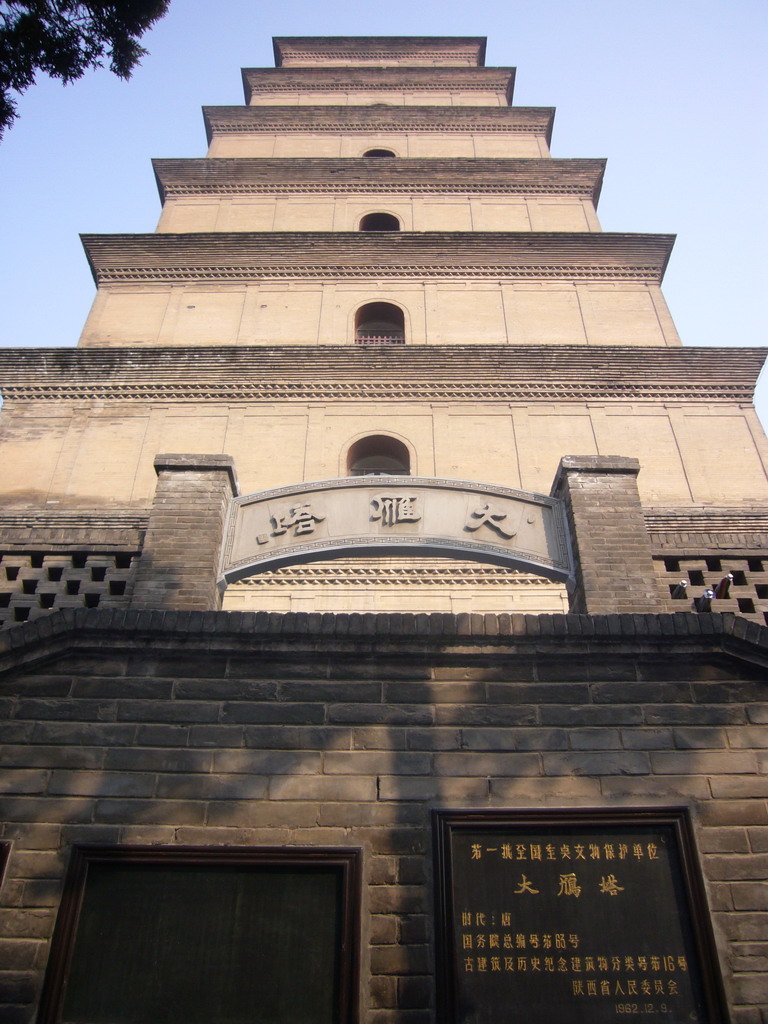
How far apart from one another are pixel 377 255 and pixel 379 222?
5.76 feet

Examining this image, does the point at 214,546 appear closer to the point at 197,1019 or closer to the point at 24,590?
the point at 24,590

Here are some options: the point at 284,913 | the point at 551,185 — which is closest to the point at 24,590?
the point at 284,913

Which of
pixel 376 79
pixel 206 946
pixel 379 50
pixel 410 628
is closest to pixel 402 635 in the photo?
pixel 410 628

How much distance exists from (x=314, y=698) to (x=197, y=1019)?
151 centimetres

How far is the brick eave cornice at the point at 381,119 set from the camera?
16500mm

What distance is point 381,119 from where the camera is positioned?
16.7m

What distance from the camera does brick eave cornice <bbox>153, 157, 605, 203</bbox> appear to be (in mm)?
14727

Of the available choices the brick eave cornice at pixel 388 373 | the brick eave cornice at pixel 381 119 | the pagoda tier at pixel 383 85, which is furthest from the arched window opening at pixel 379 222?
the pagoda tier at pixel 383 85

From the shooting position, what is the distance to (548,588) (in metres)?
9.25

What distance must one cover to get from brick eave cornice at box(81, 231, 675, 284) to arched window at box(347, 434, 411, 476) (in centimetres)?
338

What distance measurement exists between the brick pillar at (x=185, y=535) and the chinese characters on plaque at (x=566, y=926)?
7.77 feet

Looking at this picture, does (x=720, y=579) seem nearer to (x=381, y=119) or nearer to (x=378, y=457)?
(x=378, y=457)

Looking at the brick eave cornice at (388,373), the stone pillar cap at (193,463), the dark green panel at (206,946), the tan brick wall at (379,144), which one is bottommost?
the dark green panel at (206,946)

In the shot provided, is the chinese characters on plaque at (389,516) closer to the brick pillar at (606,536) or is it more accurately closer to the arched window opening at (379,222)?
the brick pillar at (606,536)
